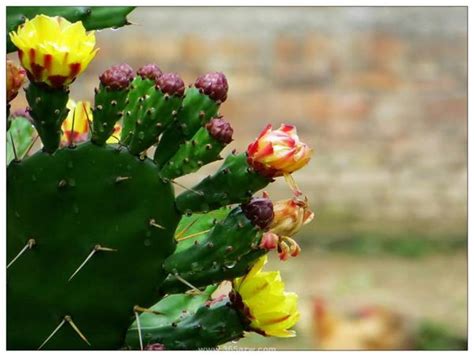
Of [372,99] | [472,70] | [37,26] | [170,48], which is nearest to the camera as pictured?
[37,26]

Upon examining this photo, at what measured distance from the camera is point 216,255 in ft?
3.16

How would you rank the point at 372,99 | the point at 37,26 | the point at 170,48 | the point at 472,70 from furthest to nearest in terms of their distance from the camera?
the point at 372,99 < the point at 170,48 < the point at 472,70 < the point at 37,26

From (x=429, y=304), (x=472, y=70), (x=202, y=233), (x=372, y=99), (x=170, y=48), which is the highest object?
(x=472, y=70)

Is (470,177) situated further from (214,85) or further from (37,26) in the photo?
(37,26)

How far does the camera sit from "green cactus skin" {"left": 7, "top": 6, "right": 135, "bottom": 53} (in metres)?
0.98

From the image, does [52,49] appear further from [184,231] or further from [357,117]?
[357,117]

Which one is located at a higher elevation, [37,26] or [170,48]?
[37,26]

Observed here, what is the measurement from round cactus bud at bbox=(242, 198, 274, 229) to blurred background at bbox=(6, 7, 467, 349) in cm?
435

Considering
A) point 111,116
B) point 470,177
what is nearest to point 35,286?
point 111,116

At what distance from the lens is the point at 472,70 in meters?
1.00

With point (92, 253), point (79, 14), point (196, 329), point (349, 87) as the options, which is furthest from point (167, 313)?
point (349, 87)

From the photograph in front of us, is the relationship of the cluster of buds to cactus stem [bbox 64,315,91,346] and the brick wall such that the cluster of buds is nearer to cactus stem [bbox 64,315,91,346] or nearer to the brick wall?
cactus stem [bbox 64,315,91,346]

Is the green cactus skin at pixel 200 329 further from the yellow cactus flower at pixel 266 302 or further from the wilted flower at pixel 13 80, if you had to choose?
the wilted flower at pixel 13 80

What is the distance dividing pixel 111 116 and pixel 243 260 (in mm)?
149
